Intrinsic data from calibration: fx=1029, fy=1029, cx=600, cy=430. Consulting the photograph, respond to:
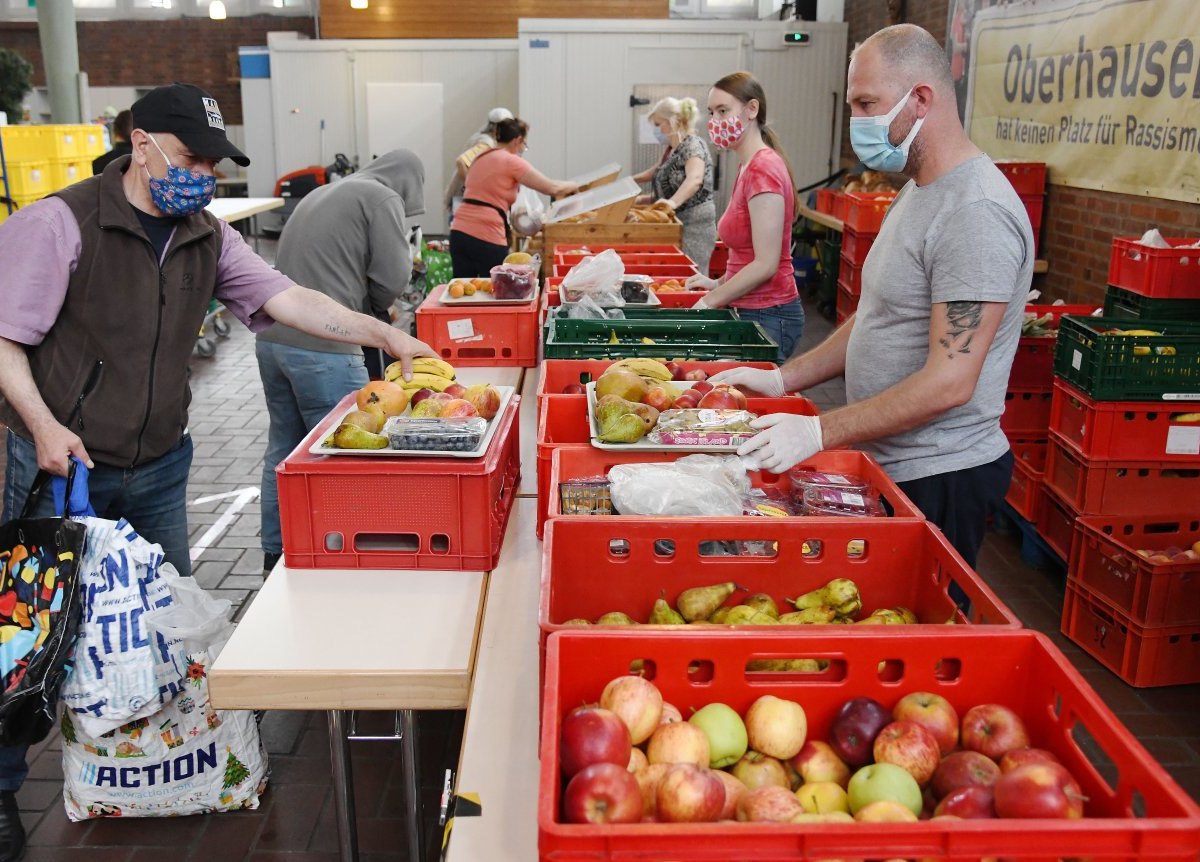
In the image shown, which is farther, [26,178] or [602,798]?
[26,178]

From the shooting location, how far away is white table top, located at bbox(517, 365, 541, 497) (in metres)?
2.81

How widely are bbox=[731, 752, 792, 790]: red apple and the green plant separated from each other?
10237mm

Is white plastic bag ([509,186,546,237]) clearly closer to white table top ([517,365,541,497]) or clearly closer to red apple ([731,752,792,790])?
white table top ([517,365,541,497])

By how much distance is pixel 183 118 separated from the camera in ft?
8.21

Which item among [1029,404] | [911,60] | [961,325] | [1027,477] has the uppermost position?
[911,60]

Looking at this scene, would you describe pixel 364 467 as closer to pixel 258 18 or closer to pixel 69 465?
pixel 69 465

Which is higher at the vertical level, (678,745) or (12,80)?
(12,80)

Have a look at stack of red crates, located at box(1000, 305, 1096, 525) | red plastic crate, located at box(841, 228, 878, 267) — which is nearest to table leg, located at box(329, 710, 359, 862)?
stack of red crates, located at box(1000, 305, 1096, 525)

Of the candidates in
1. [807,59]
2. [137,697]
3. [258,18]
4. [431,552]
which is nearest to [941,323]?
[431,552]

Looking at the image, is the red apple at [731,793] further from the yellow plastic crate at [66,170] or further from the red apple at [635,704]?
the yellow plastic crate at [66,170]

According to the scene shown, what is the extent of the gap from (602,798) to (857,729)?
1.36ft

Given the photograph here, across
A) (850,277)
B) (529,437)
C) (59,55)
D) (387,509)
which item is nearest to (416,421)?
(387,509)

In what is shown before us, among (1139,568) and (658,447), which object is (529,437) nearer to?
(658,447)

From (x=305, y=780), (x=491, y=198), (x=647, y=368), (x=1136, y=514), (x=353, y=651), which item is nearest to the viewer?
(x=353, y=651)
